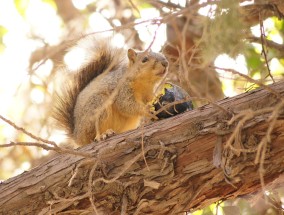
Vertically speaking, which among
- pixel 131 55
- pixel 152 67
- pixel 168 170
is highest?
pixel 131 55

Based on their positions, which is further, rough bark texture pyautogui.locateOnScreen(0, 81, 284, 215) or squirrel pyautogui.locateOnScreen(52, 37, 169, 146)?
squirrel pyautogui.locateOnScreen(52, 37, 169, 146)

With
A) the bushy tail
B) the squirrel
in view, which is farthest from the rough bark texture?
the bushy tail

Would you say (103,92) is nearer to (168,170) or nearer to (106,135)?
(106,135)

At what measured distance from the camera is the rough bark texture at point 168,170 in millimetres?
2756

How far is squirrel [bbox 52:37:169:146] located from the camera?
412cm

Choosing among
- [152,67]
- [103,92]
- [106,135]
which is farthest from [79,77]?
[106,135]

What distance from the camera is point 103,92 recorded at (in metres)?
4.19

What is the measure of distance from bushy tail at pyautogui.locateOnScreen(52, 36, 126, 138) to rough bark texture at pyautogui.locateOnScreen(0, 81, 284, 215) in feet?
3.84

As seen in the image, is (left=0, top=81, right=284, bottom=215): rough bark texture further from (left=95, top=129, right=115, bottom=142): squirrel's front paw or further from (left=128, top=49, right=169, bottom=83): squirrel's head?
(left=128, top=49, right=169, bottom=83): squirrel's head

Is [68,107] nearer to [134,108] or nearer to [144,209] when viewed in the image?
[134,108]

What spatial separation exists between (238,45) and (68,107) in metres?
2.34

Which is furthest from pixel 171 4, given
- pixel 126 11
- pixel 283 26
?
pixel 126 11

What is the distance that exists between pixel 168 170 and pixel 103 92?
1.42 metres

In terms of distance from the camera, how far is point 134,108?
418 centimetres
